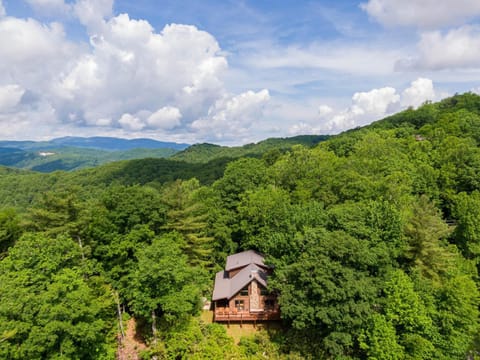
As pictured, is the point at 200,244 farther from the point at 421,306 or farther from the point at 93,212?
the point at 421,306

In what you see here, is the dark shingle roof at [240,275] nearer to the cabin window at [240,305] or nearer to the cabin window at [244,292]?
the cabin window at [244,292]

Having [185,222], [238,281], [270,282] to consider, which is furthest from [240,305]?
[185,222]

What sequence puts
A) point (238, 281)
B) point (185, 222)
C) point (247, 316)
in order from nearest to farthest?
point (247, 316) → point (238, 281) → point (185, 222)

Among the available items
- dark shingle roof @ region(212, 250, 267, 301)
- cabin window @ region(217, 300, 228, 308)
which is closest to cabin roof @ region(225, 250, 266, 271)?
dark shingle roof @ region(212, 250, 267, 301)

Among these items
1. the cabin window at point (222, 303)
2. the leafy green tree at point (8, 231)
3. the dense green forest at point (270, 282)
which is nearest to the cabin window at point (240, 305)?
the cabin window at point (222, 303)

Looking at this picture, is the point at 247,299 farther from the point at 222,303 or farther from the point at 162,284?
the point at 162,284

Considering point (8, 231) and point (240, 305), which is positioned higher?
point (8, 231)

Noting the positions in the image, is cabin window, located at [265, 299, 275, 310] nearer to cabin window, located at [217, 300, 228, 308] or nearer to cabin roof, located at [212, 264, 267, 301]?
cabin roof, located at [212, 264, 267, 301]
